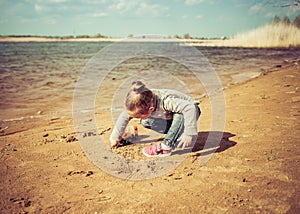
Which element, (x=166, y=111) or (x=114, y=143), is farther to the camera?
(x=114, y=143)

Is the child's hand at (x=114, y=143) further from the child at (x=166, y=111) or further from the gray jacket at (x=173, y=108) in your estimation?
the child at (x=166, y=111)

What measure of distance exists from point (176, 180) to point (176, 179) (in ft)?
0.06

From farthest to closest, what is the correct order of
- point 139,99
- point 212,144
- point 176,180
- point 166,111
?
1. point 212,144
2. point 166,111
3. point 139,99
4. point 176,180

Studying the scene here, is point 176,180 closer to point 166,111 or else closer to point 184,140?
point 184,140

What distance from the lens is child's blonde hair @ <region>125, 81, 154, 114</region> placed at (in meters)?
2.45

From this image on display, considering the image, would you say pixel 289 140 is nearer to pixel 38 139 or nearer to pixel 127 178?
pixel 127 178

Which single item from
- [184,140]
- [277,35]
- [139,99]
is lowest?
[184,140]

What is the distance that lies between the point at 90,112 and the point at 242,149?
12.5ft

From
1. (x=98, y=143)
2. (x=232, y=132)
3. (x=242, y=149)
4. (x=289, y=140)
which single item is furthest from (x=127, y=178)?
(x=289, y=140)

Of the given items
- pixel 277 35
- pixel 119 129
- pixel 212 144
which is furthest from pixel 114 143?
pixel 277 35

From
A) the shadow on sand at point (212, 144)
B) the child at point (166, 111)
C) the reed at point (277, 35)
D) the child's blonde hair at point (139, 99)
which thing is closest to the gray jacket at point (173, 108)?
the child at point (166, 111)

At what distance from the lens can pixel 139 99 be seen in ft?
8.02

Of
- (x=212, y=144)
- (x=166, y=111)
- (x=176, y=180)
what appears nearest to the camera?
(x=176, y=180)

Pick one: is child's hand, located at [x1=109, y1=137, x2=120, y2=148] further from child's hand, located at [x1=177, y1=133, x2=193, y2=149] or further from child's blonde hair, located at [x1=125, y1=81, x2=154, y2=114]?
child's hand, located at [x1=177, y1=133, x2=193, y2=149]
